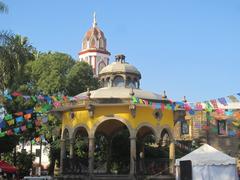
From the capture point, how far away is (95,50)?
77.8 m

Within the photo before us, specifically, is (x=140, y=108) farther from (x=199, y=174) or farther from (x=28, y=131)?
(x=28, y=131)

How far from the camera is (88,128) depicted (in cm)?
2572

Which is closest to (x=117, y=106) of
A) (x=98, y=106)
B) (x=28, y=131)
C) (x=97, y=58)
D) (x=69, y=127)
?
(x=98, y=106)

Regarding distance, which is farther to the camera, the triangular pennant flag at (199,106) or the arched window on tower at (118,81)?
the arched window on tower at (118,81)

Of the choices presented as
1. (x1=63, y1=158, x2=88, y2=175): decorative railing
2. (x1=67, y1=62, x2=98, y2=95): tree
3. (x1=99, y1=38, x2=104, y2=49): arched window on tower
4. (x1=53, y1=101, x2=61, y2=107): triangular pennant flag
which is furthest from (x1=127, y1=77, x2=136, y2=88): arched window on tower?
(x1=99, y1=38, x2=104, y2=49): arched window on tower

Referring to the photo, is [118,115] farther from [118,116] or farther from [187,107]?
[187,107]

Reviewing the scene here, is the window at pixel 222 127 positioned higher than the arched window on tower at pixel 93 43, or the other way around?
the arched window on tower at pixel 93 43

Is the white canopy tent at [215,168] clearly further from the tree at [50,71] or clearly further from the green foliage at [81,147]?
the tree at [50,71]

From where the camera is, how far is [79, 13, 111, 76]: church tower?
3046 inches

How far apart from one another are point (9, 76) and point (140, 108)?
321 inches

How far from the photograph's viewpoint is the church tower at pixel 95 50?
3046 inches

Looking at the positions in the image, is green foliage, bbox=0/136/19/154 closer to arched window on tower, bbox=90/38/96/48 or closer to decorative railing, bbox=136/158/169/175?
decorative railing, bbox=136/158/169/175

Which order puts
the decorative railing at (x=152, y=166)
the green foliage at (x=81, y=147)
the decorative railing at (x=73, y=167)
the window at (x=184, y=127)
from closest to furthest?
the decorative railing at (x=152, y=166), the decorative railing at (x=73, y=167), the green foliage at (x=81, y=147), the window at (x=184, y=127)

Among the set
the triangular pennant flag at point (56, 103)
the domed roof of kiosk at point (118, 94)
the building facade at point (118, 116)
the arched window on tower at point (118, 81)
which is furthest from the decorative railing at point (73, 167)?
the arched window on tower at point (118, 81)
